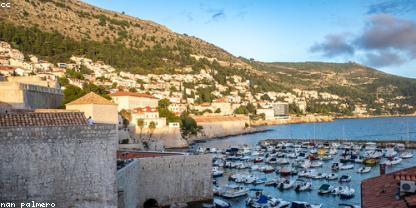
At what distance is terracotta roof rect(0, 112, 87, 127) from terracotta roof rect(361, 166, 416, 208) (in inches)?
244

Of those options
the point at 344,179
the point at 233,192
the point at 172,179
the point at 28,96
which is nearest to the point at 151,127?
Result: the point at 344,179

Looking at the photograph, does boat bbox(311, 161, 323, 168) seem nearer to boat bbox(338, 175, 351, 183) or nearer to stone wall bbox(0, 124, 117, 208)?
boat bbox(338, 175, 351, 183)

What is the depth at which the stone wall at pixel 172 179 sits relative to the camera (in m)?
20.8

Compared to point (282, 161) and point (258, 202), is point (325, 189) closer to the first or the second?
point (258, 202)

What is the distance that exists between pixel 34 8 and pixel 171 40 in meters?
52.2

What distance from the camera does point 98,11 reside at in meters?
144

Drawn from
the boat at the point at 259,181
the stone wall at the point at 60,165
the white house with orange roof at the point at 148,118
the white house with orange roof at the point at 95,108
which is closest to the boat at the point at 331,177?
the boat at the point at 259,181

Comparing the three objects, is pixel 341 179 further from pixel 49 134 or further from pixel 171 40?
pixel 171 40

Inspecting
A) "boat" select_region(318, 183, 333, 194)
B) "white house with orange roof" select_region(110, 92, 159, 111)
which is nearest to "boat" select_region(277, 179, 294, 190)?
"boat" select_region(318, 183, 333, 194)

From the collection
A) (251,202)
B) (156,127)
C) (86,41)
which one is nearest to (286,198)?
(251,202)

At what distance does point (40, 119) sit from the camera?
10.7 m

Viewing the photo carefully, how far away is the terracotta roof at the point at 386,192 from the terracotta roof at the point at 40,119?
6208 millimetres

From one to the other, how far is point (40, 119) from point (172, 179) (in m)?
12.0

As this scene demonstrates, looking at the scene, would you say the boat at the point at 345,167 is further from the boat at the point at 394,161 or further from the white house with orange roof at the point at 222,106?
the white house with orange roof at the point at 222,106
